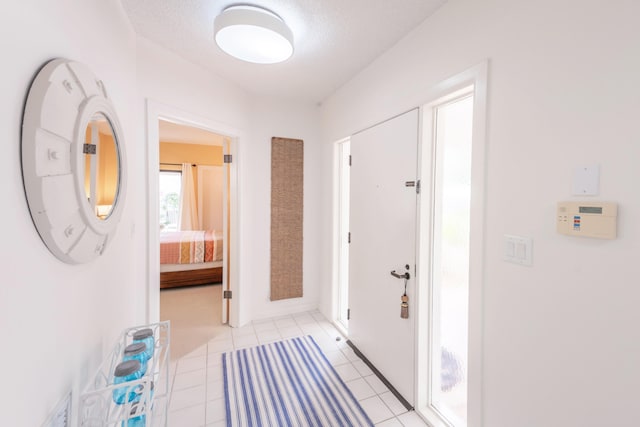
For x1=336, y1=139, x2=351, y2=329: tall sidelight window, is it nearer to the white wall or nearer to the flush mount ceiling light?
the flush mount ceiling light

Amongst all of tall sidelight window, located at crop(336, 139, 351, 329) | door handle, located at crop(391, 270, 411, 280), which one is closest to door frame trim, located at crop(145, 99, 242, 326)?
tall sidelight window, located at crop(336, 139, 351, 329)

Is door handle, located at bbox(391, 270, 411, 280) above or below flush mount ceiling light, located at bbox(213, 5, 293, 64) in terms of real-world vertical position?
below

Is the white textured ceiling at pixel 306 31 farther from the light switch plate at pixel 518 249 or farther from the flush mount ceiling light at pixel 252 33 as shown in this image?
the light switch plate at pixel 518 249

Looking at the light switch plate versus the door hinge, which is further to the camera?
the light switch plate

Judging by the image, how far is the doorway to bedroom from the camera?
2931 millimetres

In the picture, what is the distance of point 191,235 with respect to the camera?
4602mm

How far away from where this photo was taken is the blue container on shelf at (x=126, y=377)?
39.6 inches

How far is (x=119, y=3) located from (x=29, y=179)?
1.44m

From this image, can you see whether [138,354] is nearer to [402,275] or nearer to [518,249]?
[402,275]

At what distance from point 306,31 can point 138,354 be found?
2.10 meters

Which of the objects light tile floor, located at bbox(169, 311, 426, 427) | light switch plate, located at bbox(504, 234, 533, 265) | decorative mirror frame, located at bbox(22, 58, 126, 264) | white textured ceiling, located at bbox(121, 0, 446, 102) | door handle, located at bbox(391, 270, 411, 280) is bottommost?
light tile floor, located at bbox(169, 311, 426, 427)

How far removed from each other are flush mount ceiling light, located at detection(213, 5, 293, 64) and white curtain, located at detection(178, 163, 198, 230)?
14.9 feet

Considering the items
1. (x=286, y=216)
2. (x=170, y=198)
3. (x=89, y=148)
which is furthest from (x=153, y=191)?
(x=170, y=198)

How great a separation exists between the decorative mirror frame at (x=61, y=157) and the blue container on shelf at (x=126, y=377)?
45 centimetres
